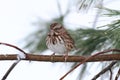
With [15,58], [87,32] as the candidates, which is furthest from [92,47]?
[15,58]

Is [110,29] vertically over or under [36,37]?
over

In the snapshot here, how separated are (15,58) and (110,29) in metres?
0.23

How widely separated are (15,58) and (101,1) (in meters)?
0.33

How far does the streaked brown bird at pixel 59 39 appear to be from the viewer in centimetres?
98

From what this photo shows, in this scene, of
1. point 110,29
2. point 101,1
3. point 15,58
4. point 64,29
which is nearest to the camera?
point 15,58

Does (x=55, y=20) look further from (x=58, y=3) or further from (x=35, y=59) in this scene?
(x=35, y=59)

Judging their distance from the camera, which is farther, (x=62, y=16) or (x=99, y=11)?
(x=62, y=16)

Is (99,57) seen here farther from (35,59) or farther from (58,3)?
(58,3)

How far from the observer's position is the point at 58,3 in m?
1.25

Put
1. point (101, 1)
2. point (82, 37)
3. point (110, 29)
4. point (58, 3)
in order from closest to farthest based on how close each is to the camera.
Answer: point (110, 29)
point (101, 1)
point (82, 37)
point (58, 3)

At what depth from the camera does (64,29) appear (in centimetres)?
105

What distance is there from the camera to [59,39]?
1.02 meters

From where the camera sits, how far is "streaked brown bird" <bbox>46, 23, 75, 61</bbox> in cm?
98

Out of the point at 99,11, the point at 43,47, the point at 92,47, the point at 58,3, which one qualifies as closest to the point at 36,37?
the point at 43,47
